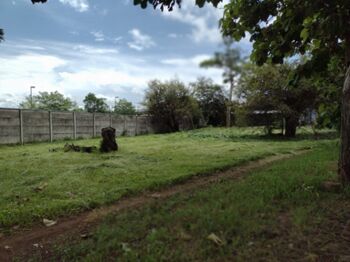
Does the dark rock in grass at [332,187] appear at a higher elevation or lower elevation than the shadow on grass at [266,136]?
lower

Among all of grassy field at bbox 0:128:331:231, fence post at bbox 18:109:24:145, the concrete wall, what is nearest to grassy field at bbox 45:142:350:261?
grassy field at bbox 0:128:331:231

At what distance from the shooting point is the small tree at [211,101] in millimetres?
27250

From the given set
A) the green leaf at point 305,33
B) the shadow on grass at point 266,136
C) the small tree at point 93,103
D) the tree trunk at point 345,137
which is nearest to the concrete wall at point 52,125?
the shadow on grass at point 266,136

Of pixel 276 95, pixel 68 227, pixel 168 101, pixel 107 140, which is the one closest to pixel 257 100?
pixel 276 95

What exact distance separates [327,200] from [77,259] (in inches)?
115

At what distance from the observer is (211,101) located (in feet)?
91.2

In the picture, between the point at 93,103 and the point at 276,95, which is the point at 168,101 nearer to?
the point at 276,95

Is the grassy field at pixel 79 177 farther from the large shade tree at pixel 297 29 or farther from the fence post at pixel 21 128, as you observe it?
the fence post at pixel 21 128

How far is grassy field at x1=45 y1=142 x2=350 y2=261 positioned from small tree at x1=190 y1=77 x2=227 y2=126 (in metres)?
22.3

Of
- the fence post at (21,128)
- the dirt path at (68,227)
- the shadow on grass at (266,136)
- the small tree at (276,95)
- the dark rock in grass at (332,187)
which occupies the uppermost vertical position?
the small tree at (276,95)

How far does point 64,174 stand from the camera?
275 inches

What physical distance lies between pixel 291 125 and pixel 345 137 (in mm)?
12723

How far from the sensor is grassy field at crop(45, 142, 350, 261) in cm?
294

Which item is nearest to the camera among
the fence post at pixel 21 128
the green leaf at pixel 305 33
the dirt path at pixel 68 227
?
the dirt path at pixel 68 227
